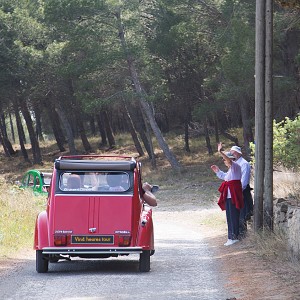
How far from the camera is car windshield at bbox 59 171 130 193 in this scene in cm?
1466

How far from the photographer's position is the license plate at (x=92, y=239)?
556 inches

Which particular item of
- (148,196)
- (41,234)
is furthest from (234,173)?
(41,234)

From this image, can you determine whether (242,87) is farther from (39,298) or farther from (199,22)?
(39,298)

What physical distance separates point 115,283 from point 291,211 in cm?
463

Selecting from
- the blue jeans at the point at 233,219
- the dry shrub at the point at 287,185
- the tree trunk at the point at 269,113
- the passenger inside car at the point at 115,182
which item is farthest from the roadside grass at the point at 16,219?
the dry shrub at the point at 287,185

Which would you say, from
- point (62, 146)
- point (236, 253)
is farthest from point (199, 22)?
point (236, 253)

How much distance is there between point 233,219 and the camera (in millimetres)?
18047

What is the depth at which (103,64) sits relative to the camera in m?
48.7

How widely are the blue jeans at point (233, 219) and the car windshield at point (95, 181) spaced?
381cm

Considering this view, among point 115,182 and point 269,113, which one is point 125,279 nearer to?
point 115,182

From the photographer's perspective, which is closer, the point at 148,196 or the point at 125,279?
the point at 125,279

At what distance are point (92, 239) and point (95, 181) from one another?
1146mm

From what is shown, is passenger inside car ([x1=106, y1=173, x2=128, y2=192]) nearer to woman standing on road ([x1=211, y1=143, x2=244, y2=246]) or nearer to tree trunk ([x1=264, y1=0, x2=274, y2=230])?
woman standing on road ([x1=211, y1=143, x2=244, y2=246])

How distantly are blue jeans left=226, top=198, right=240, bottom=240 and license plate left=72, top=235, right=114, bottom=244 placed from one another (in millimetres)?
4510
